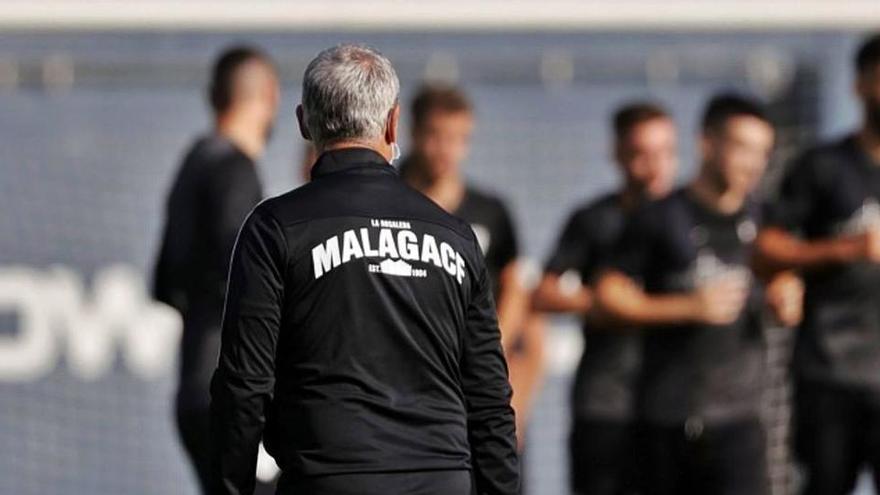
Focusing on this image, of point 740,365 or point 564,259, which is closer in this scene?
point 740,365

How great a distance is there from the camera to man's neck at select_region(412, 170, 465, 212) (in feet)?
28.3

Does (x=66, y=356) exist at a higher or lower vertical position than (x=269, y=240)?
lower

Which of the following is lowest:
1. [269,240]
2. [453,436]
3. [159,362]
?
[159,362]

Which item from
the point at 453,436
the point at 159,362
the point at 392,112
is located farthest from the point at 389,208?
the point at 159,362

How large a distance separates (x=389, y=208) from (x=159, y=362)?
6.15m

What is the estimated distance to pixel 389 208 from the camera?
4.62 m

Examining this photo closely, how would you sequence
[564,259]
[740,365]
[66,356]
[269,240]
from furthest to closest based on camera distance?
[66,356] < [564,259] < [740,365] < [269,240]

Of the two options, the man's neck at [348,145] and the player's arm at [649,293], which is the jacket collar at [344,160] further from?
the player's arm at [649,293]

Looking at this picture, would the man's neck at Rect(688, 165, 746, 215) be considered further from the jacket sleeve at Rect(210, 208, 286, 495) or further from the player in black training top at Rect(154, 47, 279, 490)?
the jacket sleeve at Rect(210, 208, 286, 495)

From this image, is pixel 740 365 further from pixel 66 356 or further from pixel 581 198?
pixel 66 356

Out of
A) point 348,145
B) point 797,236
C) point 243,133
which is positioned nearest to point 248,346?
point 348,145

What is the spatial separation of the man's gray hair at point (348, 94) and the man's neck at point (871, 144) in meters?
3.92

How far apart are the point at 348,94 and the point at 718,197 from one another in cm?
402

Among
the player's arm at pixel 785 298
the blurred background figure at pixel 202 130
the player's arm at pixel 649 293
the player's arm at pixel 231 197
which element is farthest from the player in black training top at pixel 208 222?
the blurred background figure at pixel 202 130
